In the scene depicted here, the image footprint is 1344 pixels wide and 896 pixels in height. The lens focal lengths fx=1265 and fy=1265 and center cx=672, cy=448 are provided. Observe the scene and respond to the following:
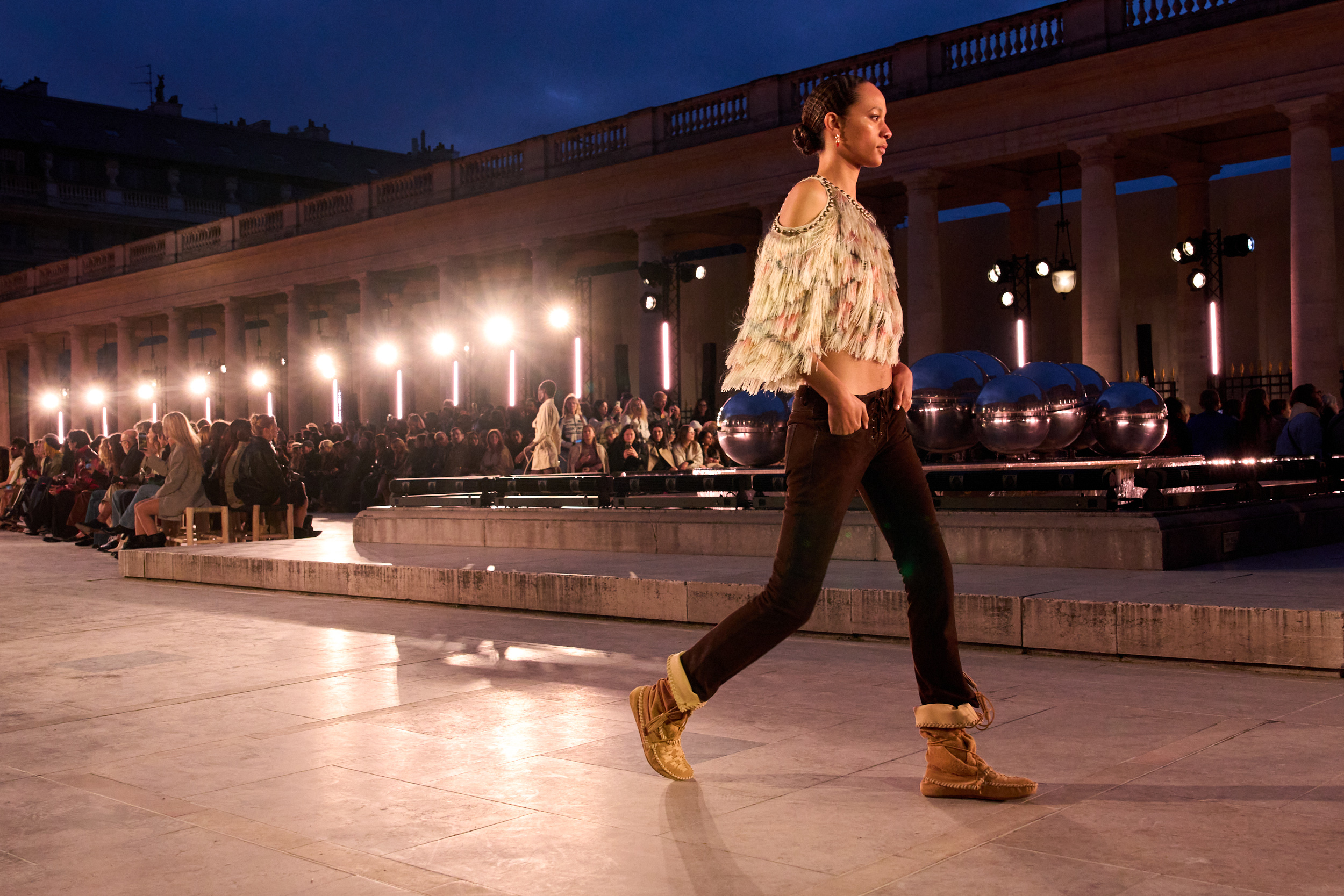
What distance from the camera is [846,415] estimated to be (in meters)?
3.99

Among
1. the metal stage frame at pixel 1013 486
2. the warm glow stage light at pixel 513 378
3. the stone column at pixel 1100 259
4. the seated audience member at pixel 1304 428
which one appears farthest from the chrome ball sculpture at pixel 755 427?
the warm glow stage light at pixel 513 378

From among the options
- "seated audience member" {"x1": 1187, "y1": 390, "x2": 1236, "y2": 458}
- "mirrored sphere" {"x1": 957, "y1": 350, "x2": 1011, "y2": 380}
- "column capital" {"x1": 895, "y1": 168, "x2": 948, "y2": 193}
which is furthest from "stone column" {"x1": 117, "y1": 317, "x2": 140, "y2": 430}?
"mirrored sphere" {"x1": 957, "y1": 350, "x2": 1011, "y2": 380}

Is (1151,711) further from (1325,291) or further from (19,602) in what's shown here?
(1325,291)

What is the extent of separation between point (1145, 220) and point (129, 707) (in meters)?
27.0

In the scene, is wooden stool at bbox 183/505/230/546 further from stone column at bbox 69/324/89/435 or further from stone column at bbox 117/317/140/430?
stone column at bbox 69/324/89/435

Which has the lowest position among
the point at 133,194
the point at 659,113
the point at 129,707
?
the point at 129,707

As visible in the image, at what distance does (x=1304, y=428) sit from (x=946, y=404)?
14.6ft

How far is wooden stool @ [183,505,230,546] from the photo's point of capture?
50.5 ft

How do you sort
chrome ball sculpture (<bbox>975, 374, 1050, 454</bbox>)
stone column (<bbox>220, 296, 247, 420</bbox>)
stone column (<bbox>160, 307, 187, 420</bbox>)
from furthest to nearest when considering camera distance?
stone column (<bbox>160, 307, 187, 420</bbox>)
stone column (<bbox>220, 296, 247, 420</bbox>)
chrome ball sculpture (<bbox>975, 374, 1050, 454</bbox>)

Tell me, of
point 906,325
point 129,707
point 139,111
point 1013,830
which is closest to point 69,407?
point 139,111

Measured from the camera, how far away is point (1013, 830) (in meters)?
3.71

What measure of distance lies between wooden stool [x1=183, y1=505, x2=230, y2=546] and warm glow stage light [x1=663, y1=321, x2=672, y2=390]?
17.2 meters

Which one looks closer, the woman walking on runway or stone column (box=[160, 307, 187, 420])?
the woman walking on runway

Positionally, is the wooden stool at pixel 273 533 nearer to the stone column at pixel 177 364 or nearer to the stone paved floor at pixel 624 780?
the stone paved floor at pixel 624 780
